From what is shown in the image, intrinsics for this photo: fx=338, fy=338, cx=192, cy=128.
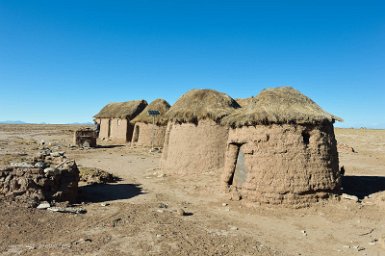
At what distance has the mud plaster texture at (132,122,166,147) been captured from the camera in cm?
2581

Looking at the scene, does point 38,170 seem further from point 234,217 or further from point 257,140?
point 257,140

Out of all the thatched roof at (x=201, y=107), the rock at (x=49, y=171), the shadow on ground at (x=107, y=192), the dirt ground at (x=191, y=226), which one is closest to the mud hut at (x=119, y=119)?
the thatched roof at (x=201, y=107)

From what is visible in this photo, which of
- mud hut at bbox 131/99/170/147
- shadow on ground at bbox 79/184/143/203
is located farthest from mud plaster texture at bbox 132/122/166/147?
shadow on ground at bbox 79/184/143/203

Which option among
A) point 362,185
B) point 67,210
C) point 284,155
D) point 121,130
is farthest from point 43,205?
point 121,130

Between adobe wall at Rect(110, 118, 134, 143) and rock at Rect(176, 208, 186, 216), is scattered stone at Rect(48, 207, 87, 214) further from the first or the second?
adobe wall at Rect(110, 118, 134, 143)

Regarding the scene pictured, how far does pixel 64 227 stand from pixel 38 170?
9.00 ft

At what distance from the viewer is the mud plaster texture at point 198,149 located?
48.0ft

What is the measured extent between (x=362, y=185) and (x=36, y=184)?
11716 mm

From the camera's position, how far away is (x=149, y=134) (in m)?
26.3

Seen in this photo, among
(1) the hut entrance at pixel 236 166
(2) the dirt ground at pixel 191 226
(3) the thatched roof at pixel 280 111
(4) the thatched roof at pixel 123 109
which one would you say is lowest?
(2) the dirt ground at pixel 191 226

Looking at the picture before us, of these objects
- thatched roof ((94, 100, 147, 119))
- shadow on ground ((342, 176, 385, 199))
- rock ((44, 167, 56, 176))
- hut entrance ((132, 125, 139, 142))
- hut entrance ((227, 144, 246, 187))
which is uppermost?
thatched roof ((94, 100, 147, 119))

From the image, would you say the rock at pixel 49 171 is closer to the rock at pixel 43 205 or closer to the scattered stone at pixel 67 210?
the rock at pixel 43 205

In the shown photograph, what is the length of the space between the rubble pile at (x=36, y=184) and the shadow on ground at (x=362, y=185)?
956 cm

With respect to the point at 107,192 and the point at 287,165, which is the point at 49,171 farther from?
the point at 287,165
